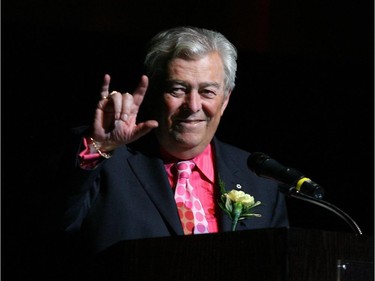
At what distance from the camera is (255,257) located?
82.0 inches

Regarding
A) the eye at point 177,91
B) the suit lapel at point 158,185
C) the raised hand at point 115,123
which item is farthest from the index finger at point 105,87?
the eye at point 177,91

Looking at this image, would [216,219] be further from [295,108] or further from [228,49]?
[295,108]

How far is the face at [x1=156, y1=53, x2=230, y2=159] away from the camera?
286cm

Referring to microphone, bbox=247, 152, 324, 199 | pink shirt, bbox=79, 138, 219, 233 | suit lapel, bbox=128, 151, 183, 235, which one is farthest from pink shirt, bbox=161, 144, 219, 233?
microphone, bbox=247, 152, 324, 199

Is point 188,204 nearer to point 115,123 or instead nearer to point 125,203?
point 125,203

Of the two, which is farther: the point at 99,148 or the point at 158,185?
the point at 158,185

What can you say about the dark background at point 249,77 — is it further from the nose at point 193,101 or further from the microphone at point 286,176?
the microphone at point 286,176

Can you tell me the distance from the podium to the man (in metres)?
0.25

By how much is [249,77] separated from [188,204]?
1032 mm

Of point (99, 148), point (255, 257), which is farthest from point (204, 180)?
point (255, 257)

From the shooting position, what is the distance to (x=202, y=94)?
2.90m

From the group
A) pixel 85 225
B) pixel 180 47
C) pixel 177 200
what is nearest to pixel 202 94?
pixel 180 47

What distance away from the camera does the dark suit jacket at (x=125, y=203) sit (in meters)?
2.52

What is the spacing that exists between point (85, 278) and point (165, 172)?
1.36ft
